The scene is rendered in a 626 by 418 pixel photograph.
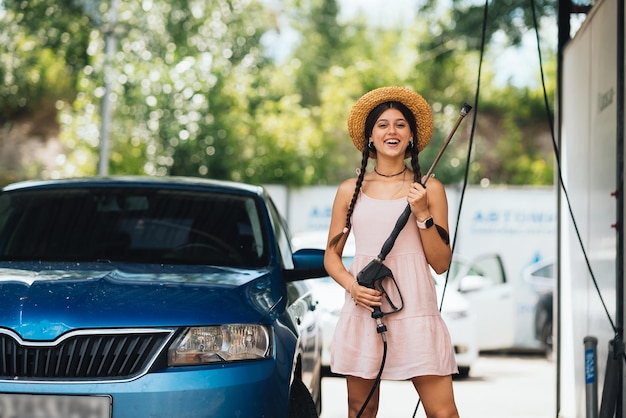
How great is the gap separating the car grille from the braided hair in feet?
2.78

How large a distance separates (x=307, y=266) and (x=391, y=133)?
1.30 meters

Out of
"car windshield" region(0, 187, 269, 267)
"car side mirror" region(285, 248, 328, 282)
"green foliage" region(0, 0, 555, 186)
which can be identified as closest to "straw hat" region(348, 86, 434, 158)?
"car side mirror" region(285, 248, 328, 282)

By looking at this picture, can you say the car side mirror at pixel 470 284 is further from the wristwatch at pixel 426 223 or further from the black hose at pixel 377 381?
the wristwatch at pixel 426 223

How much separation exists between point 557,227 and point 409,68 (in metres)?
27.4

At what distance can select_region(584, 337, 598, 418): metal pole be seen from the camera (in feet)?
19.7

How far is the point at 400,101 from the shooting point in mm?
4391

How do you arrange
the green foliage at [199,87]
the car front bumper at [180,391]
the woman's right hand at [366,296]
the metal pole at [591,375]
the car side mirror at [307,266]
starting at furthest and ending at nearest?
the green foliage at [199,87], the metal pole at [591,375], the car side mirror at [307,266], the woman's right hand at [366,296], the car front bumper at [180,391]

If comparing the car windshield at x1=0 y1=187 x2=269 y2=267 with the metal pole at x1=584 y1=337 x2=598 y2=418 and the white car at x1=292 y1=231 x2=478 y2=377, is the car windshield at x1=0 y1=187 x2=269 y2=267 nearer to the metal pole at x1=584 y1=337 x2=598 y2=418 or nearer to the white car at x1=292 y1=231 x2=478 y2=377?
the metal pole at x1=584 y1=337 x2=598 y2=418

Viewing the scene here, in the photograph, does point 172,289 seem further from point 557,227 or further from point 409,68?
point 409,68

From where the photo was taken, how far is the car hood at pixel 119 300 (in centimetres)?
411

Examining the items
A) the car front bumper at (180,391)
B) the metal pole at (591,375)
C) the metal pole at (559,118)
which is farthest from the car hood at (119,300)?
the metal pole at (559,118)

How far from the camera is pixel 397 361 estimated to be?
418cm

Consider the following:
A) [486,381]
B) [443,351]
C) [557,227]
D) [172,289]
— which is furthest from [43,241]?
[486,381]

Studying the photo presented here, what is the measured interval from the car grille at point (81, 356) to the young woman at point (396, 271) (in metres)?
0.76
